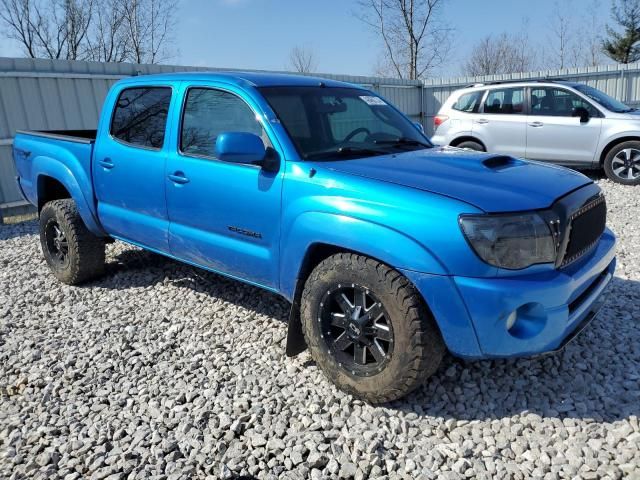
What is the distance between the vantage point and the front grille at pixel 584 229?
263 cm

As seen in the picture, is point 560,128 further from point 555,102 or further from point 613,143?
point 613,143

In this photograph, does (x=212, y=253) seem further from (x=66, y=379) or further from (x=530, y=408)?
(x=530, y=408)

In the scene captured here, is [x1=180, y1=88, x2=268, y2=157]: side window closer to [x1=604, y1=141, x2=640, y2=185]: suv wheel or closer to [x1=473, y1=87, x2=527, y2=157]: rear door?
[x1=473, y1=87, x2=527, y2=157]: rear door

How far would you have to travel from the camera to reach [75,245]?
4.66 meters

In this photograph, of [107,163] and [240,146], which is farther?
[107,163]

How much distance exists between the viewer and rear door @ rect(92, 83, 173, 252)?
3.78 meters

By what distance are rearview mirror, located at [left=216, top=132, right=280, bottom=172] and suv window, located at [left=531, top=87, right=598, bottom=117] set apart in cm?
744

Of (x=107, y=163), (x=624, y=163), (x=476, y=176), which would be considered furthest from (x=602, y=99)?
(x=107, y=163)

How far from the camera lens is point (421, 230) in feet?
8.00

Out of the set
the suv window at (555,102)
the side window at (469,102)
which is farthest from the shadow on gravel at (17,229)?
the suv window at (555,102)

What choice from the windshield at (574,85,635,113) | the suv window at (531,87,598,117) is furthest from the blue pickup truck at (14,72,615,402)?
the windshield at (574,85,635,113)

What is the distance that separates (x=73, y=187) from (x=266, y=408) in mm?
2894

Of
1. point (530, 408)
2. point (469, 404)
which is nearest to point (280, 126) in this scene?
point (469, 404)

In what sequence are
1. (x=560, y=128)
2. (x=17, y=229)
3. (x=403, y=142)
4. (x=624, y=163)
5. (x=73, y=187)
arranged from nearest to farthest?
(x=403, y=142) → (x=73, y=187) → (x=17, y=229) → (x=624, y=163) → (x=560, y=128)
